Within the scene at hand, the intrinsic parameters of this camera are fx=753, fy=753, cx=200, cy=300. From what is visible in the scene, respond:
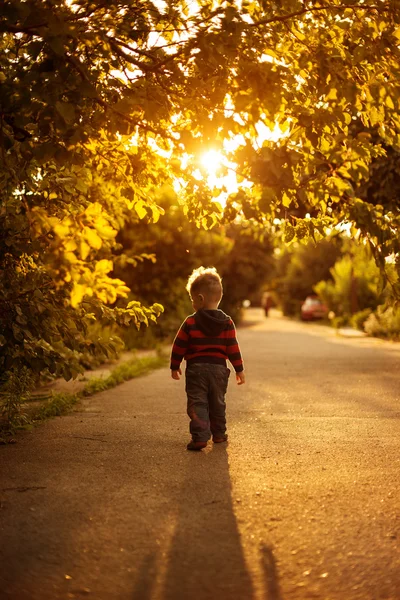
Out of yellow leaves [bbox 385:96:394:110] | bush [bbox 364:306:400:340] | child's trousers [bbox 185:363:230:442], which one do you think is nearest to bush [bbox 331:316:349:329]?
bush [bbox 364:306:400:340]

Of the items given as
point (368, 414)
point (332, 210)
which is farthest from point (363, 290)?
point (332, 210)

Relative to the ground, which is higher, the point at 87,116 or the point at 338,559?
the point at 87,116

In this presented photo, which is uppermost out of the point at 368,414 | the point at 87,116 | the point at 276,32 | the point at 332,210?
the point at 276,32

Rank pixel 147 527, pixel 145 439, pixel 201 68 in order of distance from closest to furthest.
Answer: pixel 147 527, pixel 201 68, pixel 145 439

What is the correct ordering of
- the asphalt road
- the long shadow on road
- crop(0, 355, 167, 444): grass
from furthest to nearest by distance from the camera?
crop(0, 355, 167, 444): grass, the asphalt road, the long shadow on road

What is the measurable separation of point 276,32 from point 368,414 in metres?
4.38

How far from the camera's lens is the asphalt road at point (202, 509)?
3.42 m

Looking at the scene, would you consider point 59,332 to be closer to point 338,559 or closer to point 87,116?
point 87,116

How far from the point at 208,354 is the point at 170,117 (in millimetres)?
2050

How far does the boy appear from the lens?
6.44 meters

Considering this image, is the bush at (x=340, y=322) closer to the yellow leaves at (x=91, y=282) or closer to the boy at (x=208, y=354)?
the boy at (x=208, y=354)

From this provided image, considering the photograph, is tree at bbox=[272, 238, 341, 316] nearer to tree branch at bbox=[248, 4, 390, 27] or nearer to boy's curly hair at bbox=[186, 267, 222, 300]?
boy's curly hair at bbox=[186, 267, 222, 300]

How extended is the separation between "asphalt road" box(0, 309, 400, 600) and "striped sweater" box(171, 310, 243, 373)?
744 millimetres

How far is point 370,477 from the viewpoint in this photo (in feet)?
17.2
